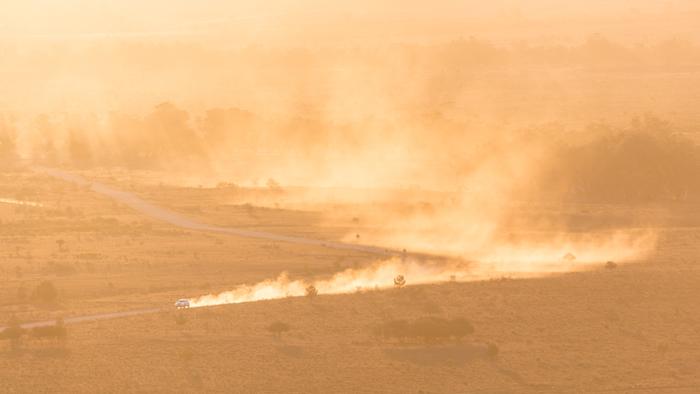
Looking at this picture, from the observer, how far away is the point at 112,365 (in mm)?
55594

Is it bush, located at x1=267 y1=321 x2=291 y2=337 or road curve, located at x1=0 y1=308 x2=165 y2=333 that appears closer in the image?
bush, located at x1=267 y1=321 x2=291 y2=337

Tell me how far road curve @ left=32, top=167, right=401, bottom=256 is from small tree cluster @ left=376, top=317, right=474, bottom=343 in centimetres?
2072

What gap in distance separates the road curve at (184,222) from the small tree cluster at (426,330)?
20.7 metres

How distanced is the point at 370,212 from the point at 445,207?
19.3 feet

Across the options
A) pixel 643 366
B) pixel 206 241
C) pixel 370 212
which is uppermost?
pixel 370 212

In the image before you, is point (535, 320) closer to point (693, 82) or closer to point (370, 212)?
point (370, 212)

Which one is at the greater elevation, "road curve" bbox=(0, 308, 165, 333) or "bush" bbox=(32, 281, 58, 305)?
"bush" bbox=(32, 281, 58, 305)

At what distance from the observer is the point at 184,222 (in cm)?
9112

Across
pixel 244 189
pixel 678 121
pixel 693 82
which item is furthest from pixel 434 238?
pixel 693 82

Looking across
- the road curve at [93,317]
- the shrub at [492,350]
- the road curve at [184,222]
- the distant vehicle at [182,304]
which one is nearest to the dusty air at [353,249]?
the shrub at [492,350]

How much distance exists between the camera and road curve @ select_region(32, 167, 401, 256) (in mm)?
83125

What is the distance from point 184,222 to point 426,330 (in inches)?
1388

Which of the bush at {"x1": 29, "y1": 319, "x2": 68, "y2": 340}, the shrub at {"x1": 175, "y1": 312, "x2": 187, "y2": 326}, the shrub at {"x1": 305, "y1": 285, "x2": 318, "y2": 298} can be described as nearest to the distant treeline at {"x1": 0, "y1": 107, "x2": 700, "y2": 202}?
the shrub at {"x1": 305, "y1": 285, "x2": 318, "y2": 298}

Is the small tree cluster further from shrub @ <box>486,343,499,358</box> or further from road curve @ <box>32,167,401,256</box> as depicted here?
road curve @ <box>32,167,401,256</box>
